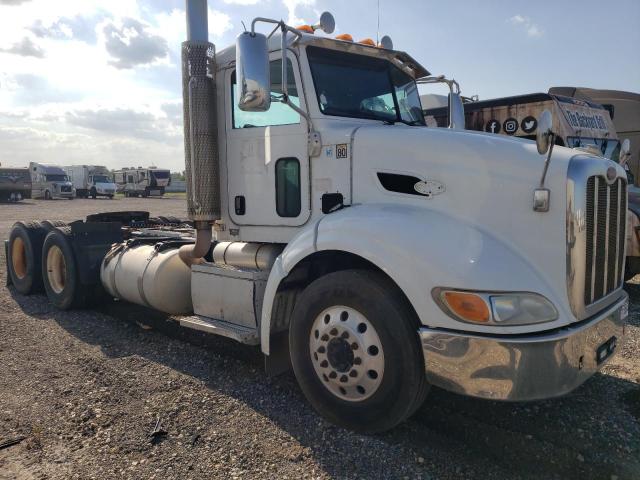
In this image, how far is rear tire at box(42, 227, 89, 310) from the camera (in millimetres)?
6668

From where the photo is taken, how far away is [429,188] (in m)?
3.44

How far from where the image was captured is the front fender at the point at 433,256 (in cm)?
296

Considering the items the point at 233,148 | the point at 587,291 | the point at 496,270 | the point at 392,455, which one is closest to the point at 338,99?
the point at 233,148

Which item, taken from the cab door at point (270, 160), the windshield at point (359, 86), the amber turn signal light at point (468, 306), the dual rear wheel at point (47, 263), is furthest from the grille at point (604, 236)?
the dual rear wheel at point (47, 263)

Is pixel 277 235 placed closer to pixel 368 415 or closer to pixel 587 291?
pixel 368 415

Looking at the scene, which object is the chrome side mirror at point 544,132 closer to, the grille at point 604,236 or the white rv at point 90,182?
the grille at point 604,236

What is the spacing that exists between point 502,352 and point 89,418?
291 cm

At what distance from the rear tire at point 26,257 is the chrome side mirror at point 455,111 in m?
5.95

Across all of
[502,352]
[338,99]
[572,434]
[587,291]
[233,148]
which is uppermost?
[338,99]

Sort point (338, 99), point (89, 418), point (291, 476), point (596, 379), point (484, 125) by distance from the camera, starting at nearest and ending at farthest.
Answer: point (291, 476) → point (89, 418) → point (338, 99) → point (596, 379) → point (484, 125)

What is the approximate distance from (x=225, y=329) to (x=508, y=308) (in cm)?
232

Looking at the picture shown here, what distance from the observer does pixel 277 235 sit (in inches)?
176

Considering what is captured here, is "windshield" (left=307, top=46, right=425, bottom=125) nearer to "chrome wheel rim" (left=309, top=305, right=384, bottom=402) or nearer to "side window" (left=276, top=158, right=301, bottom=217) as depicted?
"side window" (left=276, top=158, right=301, bottom=217)

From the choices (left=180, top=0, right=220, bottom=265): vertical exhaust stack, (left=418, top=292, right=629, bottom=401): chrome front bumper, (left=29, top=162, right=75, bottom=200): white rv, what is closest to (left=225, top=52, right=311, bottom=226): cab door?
(left=180, top=0, right=220, bottom=265): vertical exhaust stack
